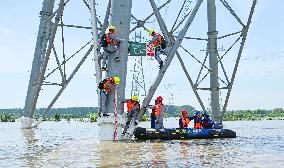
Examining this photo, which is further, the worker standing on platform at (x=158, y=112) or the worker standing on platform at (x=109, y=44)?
the worker standing on platform at (x=158, y=112)

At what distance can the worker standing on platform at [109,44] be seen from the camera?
18.7 metres

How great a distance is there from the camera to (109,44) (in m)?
18.8

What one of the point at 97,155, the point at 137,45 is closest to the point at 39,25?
the point at 137,45

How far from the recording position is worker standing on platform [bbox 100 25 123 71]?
1866 cm

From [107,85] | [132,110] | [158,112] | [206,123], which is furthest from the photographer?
[206,123]

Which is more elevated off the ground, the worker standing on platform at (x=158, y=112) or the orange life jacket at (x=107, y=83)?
the orange life jacket at (x=107, y=83)

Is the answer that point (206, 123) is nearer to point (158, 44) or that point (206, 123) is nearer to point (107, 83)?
point (158, 44)

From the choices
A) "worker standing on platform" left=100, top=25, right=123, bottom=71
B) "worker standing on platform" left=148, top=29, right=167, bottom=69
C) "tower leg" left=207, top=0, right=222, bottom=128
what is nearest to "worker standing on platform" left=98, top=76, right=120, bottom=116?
"worker standing on platform" left=100, top=25, right=123, bottom=71

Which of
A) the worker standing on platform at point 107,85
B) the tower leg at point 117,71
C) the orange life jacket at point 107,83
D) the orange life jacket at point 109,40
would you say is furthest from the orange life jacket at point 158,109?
the orange life jacket at point 109,40

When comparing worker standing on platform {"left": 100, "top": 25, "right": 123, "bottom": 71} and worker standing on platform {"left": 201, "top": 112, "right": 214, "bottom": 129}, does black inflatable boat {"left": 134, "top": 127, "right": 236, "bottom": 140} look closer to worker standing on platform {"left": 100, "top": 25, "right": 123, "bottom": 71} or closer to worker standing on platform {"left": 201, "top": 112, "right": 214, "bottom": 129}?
worker standing on platform {"left": 201, "top": 112, "right": 214, "bottom": 129}

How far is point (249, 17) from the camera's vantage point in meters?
25.4

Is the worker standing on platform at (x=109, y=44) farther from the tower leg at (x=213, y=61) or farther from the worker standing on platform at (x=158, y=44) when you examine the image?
the tower leg at (x=213, y=61)

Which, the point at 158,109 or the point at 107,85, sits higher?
the point at 107,85

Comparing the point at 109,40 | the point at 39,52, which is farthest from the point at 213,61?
the point at 39,52
